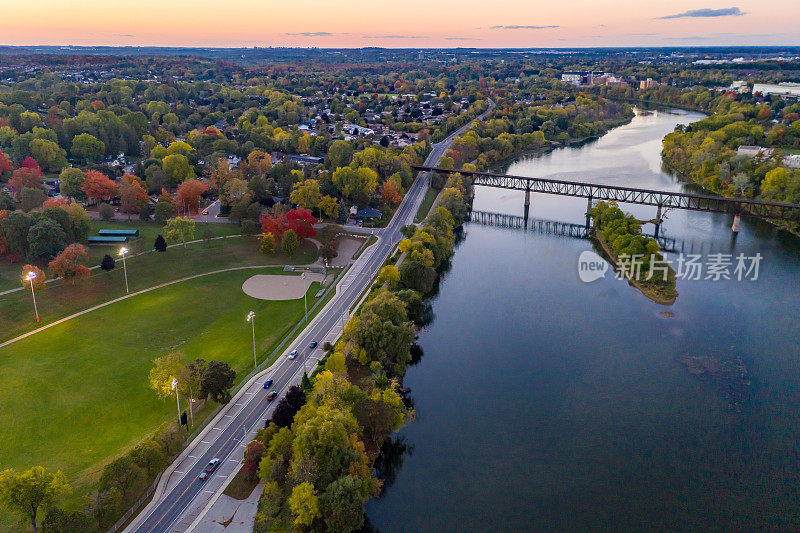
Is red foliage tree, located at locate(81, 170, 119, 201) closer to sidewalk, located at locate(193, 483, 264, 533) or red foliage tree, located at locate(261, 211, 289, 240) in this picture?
red foliage tree, located at locate(261, 211, 289, 240)

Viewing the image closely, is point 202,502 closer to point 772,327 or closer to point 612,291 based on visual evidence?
point 612,291

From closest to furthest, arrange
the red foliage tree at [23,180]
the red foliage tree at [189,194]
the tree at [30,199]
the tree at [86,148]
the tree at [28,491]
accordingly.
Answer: the tree at [28,491] → the tree at [30,199] → the red foliage tree at [189,194] → the red foliage tree at [23,180] → the tree at [86,148]

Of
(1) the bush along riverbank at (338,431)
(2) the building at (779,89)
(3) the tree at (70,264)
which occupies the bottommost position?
(1) the bush along riverbank at (338,431)

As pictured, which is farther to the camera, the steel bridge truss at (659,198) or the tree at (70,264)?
the steel bridge truss at (659,198)

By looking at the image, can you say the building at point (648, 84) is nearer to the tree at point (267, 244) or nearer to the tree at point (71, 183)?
the tree at point (267, 244)

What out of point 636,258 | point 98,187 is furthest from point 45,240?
point 636,258

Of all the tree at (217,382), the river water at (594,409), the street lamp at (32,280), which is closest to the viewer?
the river water at (594,409)

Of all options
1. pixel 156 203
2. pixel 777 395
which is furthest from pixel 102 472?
pixel 156 203

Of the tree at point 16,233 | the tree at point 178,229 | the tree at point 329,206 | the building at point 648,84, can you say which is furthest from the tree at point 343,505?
the building at point 648,84
